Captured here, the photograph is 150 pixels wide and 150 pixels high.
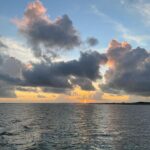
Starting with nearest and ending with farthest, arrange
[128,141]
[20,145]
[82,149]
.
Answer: [82,149]
[20,145]
[128,141]

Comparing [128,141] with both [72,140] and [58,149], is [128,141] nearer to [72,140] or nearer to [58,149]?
[72,140]

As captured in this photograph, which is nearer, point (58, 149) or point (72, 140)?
point (58, 149)

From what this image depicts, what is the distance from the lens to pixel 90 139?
63.8 meters

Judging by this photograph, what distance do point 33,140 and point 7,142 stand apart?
612 centimetres

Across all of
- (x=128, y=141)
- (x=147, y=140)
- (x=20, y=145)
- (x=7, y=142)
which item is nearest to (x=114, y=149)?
(x=128, y=141)

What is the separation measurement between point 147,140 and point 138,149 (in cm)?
1176

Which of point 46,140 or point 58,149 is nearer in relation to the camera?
point 58,149

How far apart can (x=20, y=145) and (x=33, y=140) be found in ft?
20.9

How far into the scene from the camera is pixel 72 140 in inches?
2456

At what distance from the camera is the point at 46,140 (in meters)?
61.8

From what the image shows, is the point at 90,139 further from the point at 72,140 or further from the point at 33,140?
the point at 33,140

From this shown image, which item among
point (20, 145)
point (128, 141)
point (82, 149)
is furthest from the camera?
point (128, 141)

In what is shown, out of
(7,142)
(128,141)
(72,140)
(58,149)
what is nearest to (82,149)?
(58,149)

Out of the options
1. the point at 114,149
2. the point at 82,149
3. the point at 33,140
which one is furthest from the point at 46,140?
the point at 114,149
